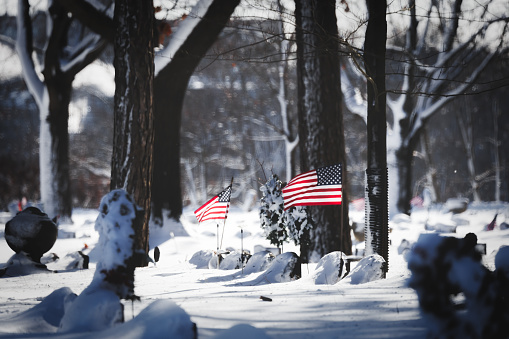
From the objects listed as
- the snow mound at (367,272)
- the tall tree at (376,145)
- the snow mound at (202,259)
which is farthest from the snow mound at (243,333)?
the snow mound at (202,259)

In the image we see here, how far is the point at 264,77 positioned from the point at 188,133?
1076 centimetres

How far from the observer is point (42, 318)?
3828 millimetres

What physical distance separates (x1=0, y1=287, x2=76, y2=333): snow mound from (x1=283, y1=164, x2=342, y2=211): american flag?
3900mm

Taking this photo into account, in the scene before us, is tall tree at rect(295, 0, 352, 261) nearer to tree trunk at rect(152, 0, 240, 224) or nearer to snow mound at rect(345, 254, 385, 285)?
snow mound at rect(345, 254, 385, 285)

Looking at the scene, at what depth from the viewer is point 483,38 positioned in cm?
1464

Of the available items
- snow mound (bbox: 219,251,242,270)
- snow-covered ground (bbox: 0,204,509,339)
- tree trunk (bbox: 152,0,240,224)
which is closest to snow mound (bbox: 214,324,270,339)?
snow-covered ground (bbox: 0,204,509,339)

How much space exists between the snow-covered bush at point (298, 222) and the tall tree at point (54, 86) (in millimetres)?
10069

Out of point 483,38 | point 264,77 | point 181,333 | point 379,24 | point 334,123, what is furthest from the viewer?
point 264,77

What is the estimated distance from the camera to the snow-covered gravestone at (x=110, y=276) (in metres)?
3.40

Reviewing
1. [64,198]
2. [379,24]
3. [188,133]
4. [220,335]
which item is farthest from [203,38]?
[188,133]

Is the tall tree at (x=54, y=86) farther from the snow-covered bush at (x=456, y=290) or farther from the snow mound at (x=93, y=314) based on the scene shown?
the snow-covered bush at (x=456, y=290)

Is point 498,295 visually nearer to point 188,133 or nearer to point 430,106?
point 430,106

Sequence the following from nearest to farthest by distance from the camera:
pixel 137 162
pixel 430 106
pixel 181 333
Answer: pixel 181 333
pixel 137 162
pixel 430 106

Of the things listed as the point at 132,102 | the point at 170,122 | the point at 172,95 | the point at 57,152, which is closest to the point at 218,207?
the point at 132,102
